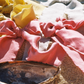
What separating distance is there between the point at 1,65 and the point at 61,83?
0.78ft

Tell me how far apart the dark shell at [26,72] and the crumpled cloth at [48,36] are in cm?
5

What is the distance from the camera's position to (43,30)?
0.68m

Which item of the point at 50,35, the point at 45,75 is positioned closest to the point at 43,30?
the point at 50,35

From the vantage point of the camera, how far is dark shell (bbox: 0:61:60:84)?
1.59ft

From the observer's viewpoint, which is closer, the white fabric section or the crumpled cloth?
the crumpled cloth

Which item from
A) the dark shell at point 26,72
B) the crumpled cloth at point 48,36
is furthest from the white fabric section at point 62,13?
the dark shell at point 26,72

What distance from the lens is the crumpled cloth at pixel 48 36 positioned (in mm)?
546

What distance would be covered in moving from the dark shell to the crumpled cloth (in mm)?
47

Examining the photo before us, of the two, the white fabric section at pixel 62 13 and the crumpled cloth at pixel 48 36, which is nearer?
the crumpled cloth at pixel 48 36

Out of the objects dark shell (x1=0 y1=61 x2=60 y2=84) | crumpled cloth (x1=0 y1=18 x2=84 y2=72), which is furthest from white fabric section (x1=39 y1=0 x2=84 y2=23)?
dark shell (x1=0 y1=61 x2=60 y2=84)

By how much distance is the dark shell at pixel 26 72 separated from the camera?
0.49 meters

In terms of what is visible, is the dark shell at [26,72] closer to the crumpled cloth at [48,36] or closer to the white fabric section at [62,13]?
the crumpled cloth at [48,36]

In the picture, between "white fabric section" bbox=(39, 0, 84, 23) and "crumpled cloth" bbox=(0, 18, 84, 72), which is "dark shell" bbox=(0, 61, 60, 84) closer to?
"crumpled cloth" bbox=(0, 18, 84, 72)

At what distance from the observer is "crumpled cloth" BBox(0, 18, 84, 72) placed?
1.79 ft
